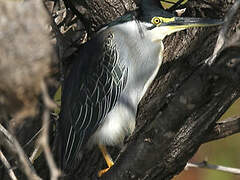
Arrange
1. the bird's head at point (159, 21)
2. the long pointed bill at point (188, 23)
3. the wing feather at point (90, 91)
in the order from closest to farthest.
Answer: the long pointed bill at point (188, 23) → the bird's head at point (159, 21) → the wing feather at point (90, 91)

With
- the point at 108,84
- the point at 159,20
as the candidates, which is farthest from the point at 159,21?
the point at 108,84

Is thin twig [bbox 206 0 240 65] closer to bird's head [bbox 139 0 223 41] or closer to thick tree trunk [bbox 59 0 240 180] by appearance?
thick tree trunk [bbox 59 0 240 180]

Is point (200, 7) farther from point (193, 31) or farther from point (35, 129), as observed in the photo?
point (35, 129)

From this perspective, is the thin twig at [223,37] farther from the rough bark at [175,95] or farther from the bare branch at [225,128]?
the bare branch at [225,128]

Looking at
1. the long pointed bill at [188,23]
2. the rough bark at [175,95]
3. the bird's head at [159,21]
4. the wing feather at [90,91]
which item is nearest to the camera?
the rough bark at [175,95]

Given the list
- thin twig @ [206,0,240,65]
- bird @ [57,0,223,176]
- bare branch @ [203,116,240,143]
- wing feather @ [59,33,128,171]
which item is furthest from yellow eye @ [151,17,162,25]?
thin twig @ [206,0,240,65]

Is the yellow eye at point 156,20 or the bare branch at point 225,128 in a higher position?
the yellow eye at point 156,20

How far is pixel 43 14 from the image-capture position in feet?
3.65

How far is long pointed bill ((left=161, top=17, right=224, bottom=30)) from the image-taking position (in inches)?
78.5

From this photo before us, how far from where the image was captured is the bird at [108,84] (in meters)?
2.23

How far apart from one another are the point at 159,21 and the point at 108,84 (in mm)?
338

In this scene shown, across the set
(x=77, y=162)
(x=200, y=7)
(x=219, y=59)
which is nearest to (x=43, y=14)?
(x=219, y=59)

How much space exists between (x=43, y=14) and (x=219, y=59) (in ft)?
1.77

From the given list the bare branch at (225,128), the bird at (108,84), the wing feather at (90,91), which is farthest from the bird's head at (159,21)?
the bare branch at (225,128)
